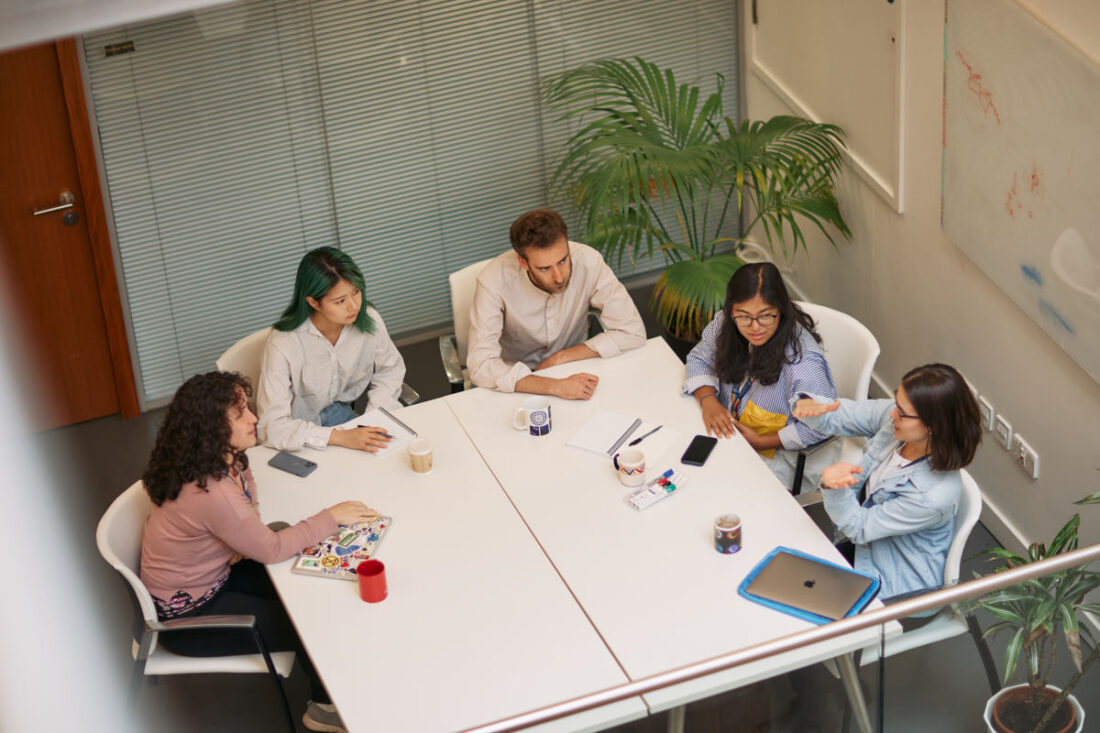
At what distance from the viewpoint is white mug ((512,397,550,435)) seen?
11.2 feet

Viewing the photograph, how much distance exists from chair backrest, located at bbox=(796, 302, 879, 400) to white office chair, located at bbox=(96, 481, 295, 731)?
5.97 feet

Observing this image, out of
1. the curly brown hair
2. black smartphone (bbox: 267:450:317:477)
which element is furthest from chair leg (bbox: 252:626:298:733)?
black smartphone (bbox: 267:450:317:477)

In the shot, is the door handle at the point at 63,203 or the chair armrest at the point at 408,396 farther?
the door handle at the point at 63,203

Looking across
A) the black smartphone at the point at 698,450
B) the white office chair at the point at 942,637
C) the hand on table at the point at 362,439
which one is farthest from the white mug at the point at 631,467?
the white office chair at the point at 942,637

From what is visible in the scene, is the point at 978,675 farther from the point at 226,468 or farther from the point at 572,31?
the point at 572,31

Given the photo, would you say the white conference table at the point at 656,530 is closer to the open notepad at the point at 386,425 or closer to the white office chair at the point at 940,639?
the white office chair at the point at 940,639

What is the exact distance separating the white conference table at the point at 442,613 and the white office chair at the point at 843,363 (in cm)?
94

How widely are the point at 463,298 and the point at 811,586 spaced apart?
71.4 inches

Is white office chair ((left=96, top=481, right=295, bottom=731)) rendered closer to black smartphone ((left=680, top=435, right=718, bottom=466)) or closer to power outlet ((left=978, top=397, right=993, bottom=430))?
black smartphone ((left=680, top=435, right=718, bottom=466))

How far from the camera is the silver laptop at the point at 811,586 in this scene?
2.67 m

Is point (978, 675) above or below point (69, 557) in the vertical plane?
below

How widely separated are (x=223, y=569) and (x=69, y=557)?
201cm

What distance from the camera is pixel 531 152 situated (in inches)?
210

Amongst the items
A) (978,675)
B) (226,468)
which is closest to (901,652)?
(978,675)
